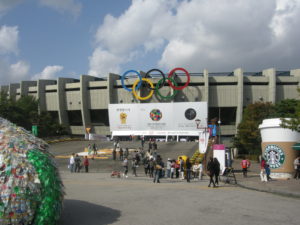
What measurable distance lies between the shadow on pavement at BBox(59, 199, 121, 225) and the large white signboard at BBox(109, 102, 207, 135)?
3687 centimetres

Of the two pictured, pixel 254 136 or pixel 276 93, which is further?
pixel 276 93

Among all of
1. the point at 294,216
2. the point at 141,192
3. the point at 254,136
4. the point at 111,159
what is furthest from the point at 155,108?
the point at 294,216

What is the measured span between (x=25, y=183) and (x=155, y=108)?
136 feet

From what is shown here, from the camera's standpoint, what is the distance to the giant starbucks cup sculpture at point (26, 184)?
6.24 m

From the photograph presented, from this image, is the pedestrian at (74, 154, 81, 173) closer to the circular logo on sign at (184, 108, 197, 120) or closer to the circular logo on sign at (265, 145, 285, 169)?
the circular logo on sign at (265, 145, 285, 169)

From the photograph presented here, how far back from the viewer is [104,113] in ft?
238

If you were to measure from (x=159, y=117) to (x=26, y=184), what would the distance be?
4109cm

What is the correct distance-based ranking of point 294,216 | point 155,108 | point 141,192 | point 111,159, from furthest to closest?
point 155,108 < point 111,159 < point 141,192 < point 294,216

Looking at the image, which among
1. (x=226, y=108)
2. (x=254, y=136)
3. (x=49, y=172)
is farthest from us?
(x=226, y=108)

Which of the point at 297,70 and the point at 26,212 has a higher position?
the point at 297,70

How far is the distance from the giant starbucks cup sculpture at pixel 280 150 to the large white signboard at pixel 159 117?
2788 centimetres

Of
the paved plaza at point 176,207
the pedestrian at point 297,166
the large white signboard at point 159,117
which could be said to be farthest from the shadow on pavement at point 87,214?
the large white signboard at point 159,117

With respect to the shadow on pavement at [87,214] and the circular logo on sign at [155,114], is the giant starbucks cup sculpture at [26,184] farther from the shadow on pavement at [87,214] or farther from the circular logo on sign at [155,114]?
the circular logo on sign at [155,114]

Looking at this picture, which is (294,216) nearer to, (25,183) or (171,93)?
(25,183)
